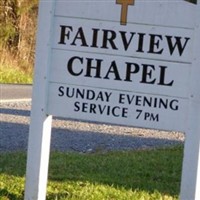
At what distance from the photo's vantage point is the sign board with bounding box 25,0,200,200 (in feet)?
21.7

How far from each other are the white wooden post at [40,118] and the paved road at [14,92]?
13.0 metres

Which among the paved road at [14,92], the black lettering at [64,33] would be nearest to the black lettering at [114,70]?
the black lettering at [64,33]

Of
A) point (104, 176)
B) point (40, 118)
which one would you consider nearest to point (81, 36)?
point (40, 118)

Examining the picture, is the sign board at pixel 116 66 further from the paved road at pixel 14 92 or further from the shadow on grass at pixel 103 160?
the paved road at pixel 14 92

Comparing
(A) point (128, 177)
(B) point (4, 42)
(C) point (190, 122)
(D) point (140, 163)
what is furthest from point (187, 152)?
(B) point (4, 42)

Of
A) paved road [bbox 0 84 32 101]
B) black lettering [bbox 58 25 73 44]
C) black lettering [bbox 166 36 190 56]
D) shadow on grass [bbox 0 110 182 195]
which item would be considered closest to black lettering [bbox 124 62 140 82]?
black lettering [bbox 166 36 190 56]

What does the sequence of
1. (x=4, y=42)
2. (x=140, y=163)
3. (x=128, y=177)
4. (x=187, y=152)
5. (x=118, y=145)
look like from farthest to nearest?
(x=4, y=42) < (x=118, y=145) < (x=140, y=163) < (x=128, y=177) < (x=187, y=152)

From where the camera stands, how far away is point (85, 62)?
6855 millimetres

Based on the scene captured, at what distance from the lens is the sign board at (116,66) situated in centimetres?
661

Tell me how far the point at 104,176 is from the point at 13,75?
1801 cm

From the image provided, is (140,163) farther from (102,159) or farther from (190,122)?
(190,122)

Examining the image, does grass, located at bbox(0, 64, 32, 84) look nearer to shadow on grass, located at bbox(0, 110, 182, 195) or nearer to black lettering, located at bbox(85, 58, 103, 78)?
shadow on grass, located at bbox(0, 110, 182, 195)

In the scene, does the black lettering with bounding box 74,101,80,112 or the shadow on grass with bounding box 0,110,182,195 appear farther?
the shadow on grass with bounding box 0,110,182,195

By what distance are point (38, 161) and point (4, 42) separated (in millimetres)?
24288
